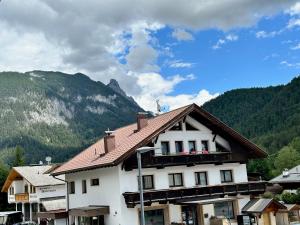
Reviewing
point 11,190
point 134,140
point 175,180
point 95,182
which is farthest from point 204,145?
point 11,190

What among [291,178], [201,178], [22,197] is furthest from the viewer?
[291,178]

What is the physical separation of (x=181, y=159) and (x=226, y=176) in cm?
565

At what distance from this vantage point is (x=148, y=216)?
34.2 m

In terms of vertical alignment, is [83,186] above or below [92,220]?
above

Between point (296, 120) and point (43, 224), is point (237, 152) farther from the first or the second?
point (296, 120)

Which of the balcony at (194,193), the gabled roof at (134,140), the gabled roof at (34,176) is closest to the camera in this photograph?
the balcony at (194,193)

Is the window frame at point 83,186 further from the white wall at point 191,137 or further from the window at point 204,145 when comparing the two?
the window at point 204,145

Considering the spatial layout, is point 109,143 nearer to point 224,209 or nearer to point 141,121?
point 141,121

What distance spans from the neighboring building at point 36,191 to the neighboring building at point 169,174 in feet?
43.5

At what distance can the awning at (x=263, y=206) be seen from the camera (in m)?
35.4

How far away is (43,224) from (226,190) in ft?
67.5

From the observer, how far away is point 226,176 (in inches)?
1538

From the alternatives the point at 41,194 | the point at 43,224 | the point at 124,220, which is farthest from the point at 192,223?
the point at 41,194

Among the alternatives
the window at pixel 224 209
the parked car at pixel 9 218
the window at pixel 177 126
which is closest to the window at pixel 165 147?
the window at pixel 177 126
